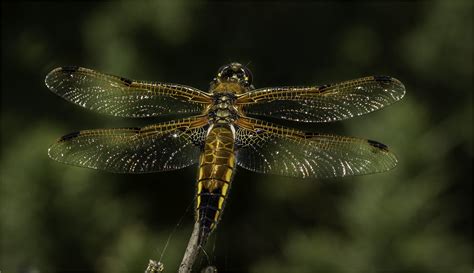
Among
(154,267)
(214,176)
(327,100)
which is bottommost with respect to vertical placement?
(154,267)

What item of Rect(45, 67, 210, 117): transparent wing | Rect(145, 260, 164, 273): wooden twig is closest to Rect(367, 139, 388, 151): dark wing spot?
Rect(45, 67, 210, 117): transparent wing

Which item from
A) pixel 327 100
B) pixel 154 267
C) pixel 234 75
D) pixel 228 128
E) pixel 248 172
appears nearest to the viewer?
pixel 154 267

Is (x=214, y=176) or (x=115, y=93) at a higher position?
(x=115, y=93)

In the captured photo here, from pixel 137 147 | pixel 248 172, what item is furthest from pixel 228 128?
pixel 248 172

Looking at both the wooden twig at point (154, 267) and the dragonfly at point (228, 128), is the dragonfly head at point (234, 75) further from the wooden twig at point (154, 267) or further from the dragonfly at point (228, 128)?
the wooden twig at point (154, 267)

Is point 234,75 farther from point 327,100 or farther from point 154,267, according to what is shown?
point 154,267

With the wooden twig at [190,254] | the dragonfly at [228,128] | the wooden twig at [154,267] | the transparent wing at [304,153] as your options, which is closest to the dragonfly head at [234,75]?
the dragonfly at [228,128]

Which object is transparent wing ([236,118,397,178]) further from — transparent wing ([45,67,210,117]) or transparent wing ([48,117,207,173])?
transparent wing ([45,67,210,117])
